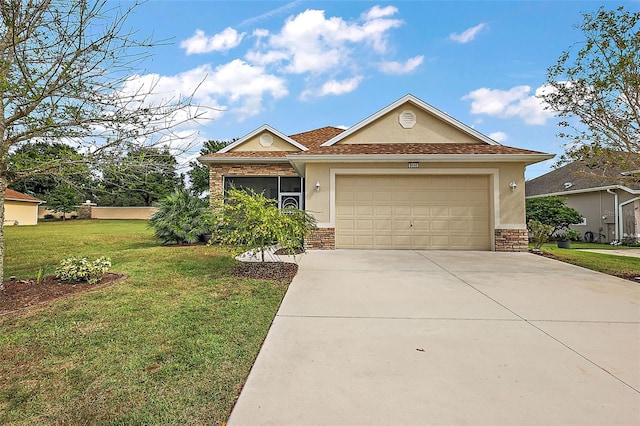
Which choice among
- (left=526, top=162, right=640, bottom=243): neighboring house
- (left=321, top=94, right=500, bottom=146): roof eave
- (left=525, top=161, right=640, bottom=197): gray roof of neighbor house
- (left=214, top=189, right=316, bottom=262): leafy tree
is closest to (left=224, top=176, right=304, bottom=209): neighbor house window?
(left=321, top=94, right=500, bottom=146): roof eave

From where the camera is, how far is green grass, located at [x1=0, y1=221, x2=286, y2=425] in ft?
7.46

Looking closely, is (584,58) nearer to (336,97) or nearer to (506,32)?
(506,32)

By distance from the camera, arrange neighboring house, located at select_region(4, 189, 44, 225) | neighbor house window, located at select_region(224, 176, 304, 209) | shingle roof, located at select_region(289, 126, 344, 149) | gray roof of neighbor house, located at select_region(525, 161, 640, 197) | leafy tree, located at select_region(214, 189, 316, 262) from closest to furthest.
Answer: leafy tree, located at select_region(214, 189, 316, 262) < neighbor house window, located at select_region(224, 176, 304, 209) < shingle roof, located at select_region(289, 126, 344, 149) < gray roof of neighbor house, located at select_region(525, 161, 640, 197) < neighboring house, located at select_region(4, 189, 44, 225)

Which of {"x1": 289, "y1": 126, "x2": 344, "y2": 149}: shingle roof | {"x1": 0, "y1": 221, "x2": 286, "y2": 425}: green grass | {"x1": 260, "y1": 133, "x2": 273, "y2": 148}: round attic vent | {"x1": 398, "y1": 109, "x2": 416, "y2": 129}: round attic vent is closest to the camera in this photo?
{"x1": 0, "y1": 221, "x2": 286, "y2": 425}: green grass

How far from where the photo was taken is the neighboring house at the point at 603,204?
15.0m

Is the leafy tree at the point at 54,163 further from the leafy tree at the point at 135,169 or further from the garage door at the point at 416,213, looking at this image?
the garage door at the point at 416,213

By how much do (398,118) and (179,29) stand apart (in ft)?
27.8

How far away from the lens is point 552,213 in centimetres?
1527

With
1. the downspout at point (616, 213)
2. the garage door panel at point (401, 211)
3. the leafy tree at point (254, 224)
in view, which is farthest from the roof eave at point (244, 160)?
the downspout at point (616, 213)

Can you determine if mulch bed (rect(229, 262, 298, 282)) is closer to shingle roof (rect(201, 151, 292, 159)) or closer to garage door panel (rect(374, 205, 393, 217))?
garage door panel (rect(374, 205, 393, 217))

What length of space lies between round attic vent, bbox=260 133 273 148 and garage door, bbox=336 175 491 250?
5359 millimetres

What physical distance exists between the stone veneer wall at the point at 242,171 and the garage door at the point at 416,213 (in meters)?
3.85

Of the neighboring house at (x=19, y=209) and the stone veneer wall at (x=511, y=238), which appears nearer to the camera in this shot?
the stone veneer wall at (x=511, y=238)

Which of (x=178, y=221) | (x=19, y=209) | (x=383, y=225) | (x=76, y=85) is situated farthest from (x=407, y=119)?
(x=19, y=209)
